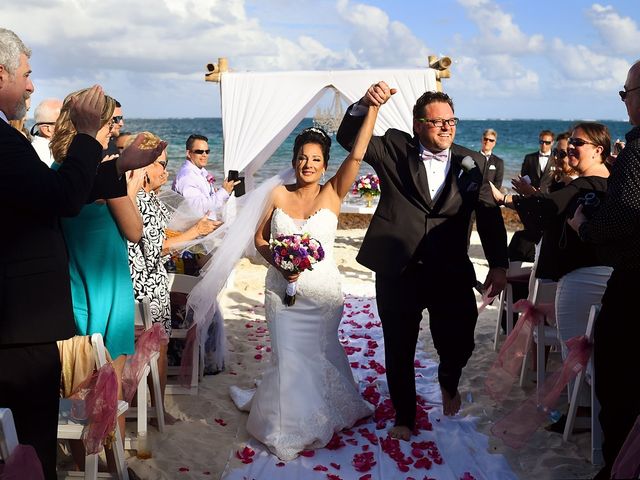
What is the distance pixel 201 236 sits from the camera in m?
5.31

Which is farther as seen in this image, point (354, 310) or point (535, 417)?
point (354, 310)

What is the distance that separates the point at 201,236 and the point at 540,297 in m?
2.72

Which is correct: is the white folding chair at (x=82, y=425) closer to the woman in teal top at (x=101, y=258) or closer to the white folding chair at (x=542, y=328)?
the woman in teal top at (x=101, y=258)

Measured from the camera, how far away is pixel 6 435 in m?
2.27

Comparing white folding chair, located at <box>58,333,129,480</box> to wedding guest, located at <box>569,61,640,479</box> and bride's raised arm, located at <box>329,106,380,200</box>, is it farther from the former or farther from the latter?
wedding guest, located at <box>569,61,640,479</box>

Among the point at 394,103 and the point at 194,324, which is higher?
the point at 394,103

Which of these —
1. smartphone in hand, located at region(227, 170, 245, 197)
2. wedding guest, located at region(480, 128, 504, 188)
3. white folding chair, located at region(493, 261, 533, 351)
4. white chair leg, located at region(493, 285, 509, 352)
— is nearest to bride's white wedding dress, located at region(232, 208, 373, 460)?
white folding chair, located at region(493, 261, 533, 351)

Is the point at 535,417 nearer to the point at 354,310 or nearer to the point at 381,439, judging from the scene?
the point at 381,439

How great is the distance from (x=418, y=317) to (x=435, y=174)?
95 cm

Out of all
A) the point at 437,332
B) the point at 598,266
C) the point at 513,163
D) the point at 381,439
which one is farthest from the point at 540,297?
the point at 513,163

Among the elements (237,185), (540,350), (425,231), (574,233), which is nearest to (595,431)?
(540,350)

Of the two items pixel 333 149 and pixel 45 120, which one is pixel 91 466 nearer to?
pixel 45 120

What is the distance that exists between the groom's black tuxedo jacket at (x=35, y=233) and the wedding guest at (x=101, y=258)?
79cm

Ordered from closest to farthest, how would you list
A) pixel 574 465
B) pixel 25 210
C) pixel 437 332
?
pixel 25 210 → pixel 574 465 → pixel 437 332
